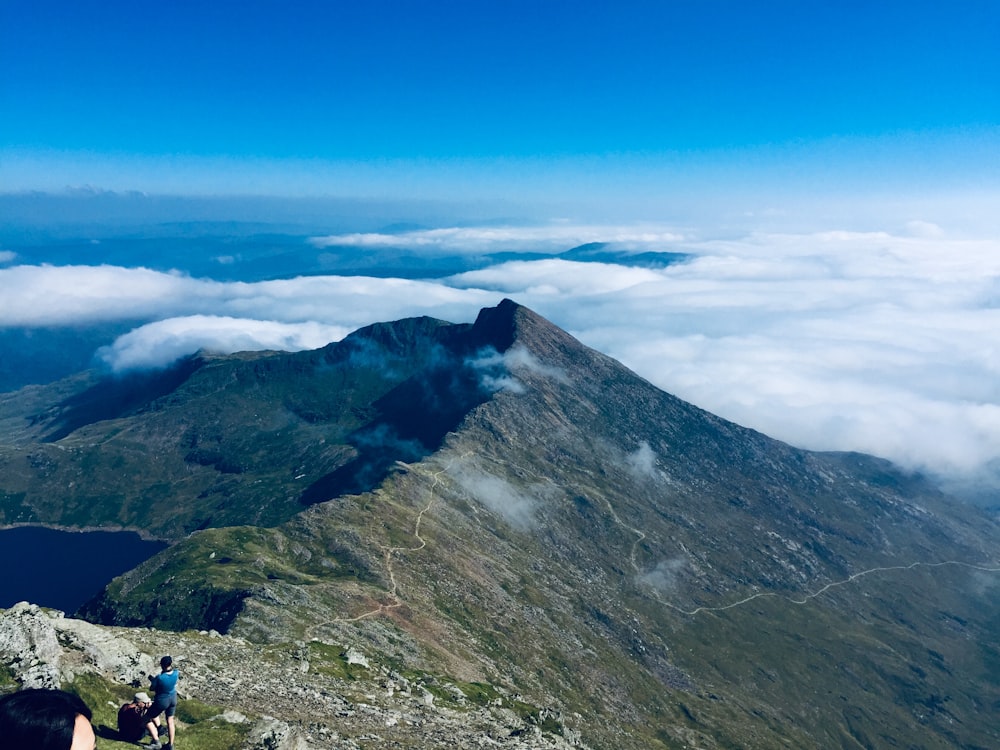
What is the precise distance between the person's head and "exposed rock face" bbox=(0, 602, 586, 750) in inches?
1493

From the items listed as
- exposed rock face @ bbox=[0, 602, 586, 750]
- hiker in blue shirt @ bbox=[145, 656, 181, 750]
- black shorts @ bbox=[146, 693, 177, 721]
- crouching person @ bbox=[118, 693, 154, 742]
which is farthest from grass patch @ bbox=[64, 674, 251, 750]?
hiker in blue shirt @ bbox=[145, 656, 181, 750]

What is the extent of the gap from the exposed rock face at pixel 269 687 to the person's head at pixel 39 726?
1493 inches

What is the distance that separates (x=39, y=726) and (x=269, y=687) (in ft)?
218

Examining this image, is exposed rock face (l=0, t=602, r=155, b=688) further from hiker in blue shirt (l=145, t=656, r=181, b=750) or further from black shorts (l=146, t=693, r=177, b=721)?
hiker in blue shirt (l=145, t=656, r=181, b=750)

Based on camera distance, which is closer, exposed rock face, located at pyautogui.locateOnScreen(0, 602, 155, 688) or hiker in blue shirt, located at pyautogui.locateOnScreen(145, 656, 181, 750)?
hiker in blue shirt, located at pyautogui.locateOnScreen(145, 656, 181, 750)

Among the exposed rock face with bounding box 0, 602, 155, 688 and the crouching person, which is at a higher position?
the crouching person

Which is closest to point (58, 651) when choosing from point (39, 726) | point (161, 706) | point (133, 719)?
point (133, 719)

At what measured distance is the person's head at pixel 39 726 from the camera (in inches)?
586

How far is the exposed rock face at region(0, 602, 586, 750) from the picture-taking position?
164 feet

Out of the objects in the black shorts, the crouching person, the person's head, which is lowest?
the crouching person

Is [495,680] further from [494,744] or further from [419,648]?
[494,744]

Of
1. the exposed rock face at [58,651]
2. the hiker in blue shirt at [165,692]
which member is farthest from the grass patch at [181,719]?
the hiker in blue shirt at [165,692]

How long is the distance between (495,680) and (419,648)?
100 feet

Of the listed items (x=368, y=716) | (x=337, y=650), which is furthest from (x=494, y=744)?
(x=337, y=650)
